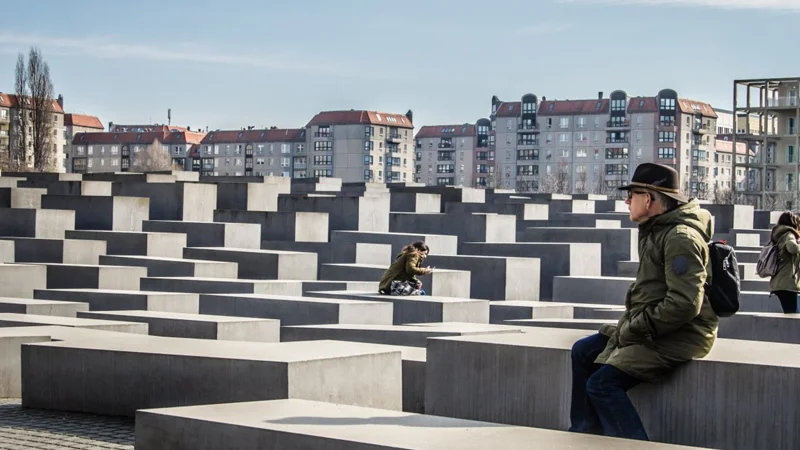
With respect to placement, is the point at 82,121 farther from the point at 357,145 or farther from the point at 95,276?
the point at 95,276

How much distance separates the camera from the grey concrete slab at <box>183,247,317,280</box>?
22064 millimetres

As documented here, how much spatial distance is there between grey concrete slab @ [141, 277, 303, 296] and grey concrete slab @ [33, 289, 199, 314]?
813 millimetres

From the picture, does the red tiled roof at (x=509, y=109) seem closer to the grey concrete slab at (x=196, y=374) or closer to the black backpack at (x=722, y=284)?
the grey concrete slab at (x=196, y=374)

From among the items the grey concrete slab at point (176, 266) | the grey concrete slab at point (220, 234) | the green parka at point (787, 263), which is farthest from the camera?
the grey concrete slab at point (220, 234)

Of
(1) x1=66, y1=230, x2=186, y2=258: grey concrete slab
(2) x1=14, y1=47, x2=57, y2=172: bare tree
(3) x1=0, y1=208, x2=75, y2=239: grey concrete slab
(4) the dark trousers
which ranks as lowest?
(4) the dark trousers

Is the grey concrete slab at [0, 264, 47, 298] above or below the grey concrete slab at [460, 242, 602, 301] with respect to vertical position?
below

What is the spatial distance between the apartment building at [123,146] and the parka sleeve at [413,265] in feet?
522

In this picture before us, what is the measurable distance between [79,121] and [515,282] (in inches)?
6677

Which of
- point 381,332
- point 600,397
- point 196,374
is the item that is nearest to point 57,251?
point 381,332

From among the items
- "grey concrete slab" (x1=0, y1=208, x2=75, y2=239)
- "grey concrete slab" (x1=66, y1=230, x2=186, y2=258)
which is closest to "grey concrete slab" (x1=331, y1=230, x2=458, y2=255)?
"grey concrete slab" (x1=66, y1=230, x2=186, y2=258)

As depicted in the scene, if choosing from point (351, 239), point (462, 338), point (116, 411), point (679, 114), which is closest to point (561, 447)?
point (462, 338)

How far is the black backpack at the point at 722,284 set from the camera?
661cm

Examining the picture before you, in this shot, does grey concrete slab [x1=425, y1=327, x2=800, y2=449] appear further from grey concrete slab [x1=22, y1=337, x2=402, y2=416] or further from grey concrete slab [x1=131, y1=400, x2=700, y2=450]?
grey concrete slab [x1=22, y1=337, x2=402, y2=416]

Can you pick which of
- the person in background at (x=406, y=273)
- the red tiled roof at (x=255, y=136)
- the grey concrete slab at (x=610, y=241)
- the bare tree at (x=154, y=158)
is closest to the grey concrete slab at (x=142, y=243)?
the person in background at (x=406, y=273)
